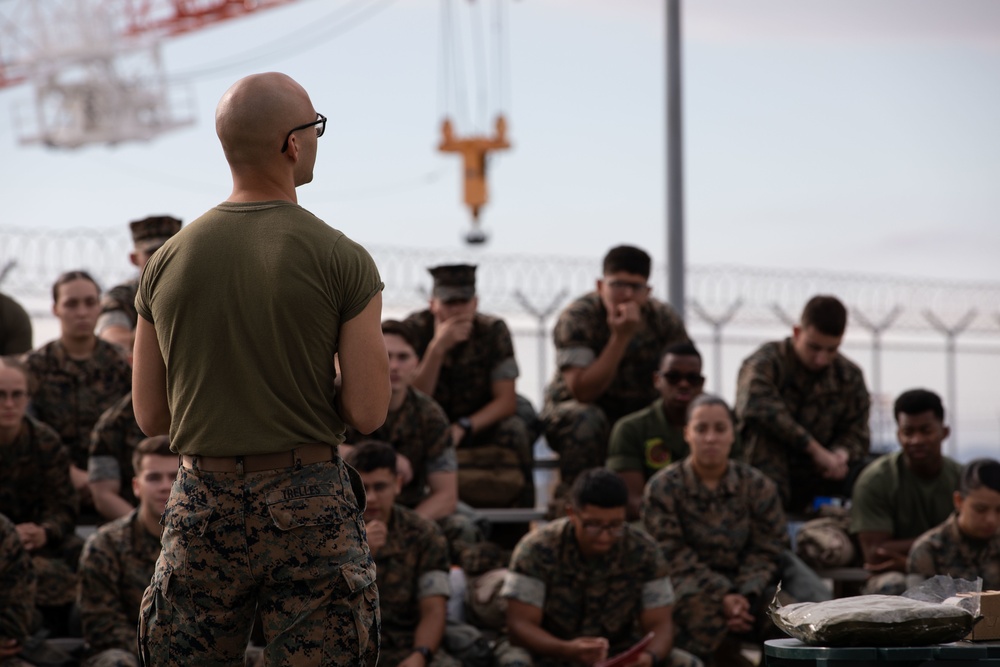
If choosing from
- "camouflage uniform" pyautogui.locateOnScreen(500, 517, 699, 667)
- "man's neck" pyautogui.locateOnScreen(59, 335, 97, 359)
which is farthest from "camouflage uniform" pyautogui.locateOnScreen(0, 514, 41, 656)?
"camouflage uniform" pyautogui.locateOnScreen(500, 517, 699, 667)

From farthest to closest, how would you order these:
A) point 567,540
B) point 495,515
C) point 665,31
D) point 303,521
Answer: point 665,31 → point 495,515 → point 567,540 → point 303,521

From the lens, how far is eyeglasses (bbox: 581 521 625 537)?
6.09m

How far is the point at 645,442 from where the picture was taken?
7.30 meters

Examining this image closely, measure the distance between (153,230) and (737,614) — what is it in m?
3.82

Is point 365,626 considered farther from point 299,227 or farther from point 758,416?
point 758,416

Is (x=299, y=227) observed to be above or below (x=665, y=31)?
below

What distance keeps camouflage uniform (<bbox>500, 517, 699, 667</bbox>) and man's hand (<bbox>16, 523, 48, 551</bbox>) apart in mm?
2242

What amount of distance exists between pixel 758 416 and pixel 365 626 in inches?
202

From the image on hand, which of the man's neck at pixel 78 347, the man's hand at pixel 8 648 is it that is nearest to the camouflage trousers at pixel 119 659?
the man's hand at pixel 8 648

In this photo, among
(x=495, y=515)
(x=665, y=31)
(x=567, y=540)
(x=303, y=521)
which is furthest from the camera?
(x=665, y=31)

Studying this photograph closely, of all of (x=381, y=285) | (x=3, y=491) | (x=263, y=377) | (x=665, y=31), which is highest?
(x=665, y=31)

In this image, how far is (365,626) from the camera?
111 inches

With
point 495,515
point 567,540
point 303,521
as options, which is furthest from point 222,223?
point 495,515

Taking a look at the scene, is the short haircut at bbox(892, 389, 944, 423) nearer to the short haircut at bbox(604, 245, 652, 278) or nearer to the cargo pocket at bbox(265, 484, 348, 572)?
the short haircut at bbox(604, 245, 652, 278)
